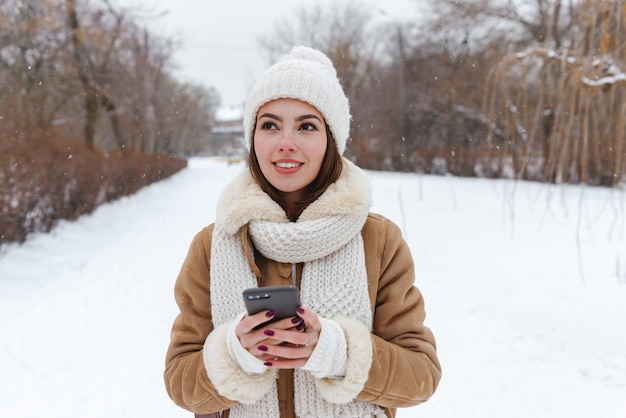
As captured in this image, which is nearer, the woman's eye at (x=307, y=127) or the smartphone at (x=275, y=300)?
the smartphone at (x=275, y=300)

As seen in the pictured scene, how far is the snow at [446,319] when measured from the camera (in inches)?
125

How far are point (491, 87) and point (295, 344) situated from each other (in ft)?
27.8

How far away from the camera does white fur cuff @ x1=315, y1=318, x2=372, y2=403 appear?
105 cm

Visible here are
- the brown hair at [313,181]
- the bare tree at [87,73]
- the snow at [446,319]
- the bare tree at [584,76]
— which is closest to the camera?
the brown hair at [313,181]

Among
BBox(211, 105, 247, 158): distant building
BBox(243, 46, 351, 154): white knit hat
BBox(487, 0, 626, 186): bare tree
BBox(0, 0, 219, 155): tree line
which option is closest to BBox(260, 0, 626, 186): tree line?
BBox(487, 0, 626, 186): bare tree

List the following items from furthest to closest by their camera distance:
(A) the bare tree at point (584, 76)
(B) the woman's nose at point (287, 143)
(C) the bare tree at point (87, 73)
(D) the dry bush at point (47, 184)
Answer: (C) the bare tree at point (87, 73), (D) the dry bush at point (47, 184), (A) the bare tree at point (584, 76), (B) the woman's nose at point (287, 143)

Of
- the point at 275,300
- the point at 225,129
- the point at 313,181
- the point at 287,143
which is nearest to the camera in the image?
the point at 275,300

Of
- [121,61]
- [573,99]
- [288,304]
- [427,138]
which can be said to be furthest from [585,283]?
[427,138]

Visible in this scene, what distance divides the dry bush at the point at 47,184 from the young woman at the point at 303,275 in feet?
21.3

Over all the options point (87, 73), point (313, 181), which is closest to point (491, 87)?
point (313, 181)

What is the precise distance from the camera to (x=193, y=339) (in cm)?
117

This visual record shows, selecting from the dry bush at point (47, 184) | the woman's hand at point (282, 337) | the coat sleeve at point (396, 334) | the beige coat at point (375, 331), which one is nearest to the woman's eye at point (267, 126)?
the beige coat at point (375, 331)

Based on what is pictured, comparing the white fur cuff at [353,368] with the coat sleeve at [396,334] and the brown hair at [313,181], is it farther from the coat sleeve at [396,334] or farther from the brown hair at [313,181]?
the brown hair at [313,181]

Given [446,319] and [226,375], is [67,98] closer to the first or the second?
[446,319]
